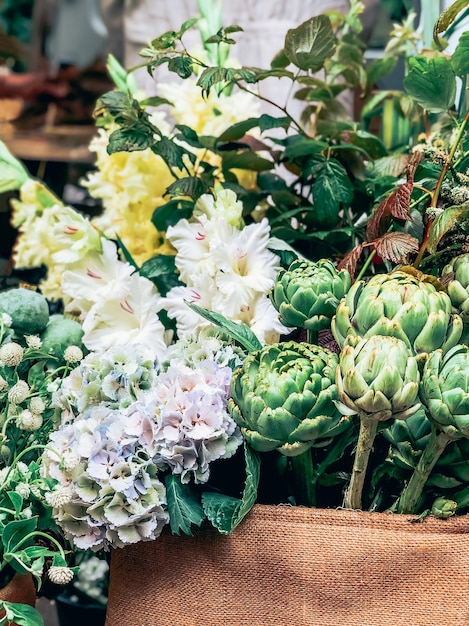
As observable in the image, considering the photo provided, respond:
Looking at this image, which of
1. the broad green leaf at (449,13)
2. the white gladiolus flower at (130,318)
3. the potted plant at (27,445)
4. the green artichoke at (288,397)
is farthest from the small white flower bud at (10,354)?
the broad green leaf at (449,13)

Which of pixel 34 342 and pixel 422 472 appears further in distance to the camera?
pixel 34 342

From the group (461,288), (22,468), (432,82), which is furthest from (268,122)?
(22,468)

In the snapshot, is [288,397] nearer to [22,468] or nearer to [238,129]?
[22,468]

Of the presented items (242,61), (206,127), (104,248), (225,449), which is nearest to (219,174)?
(206,127)

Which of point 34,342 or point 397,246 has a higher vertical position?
point 397,246

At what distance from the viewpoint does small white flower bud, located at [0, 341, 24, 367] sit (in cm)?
63

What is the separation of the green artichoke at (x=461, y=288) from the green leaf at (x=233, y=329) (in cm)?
16

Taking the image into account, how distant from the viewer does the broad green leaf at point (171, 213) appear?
78 cm

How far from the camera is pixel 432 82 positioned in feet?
2.13

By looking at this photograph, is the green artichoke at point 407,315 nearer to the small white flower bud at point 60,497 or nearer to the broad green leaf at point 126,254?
the small white flower bud at point 60,497

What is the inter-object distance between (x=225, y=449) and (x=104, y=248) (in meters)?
0.28

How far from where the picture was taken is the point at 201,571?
58cm

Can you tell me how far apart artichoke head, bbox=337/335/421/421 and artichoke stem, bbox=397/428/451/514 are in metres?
0.05

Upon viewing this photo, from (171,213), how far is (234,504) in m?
0.34
